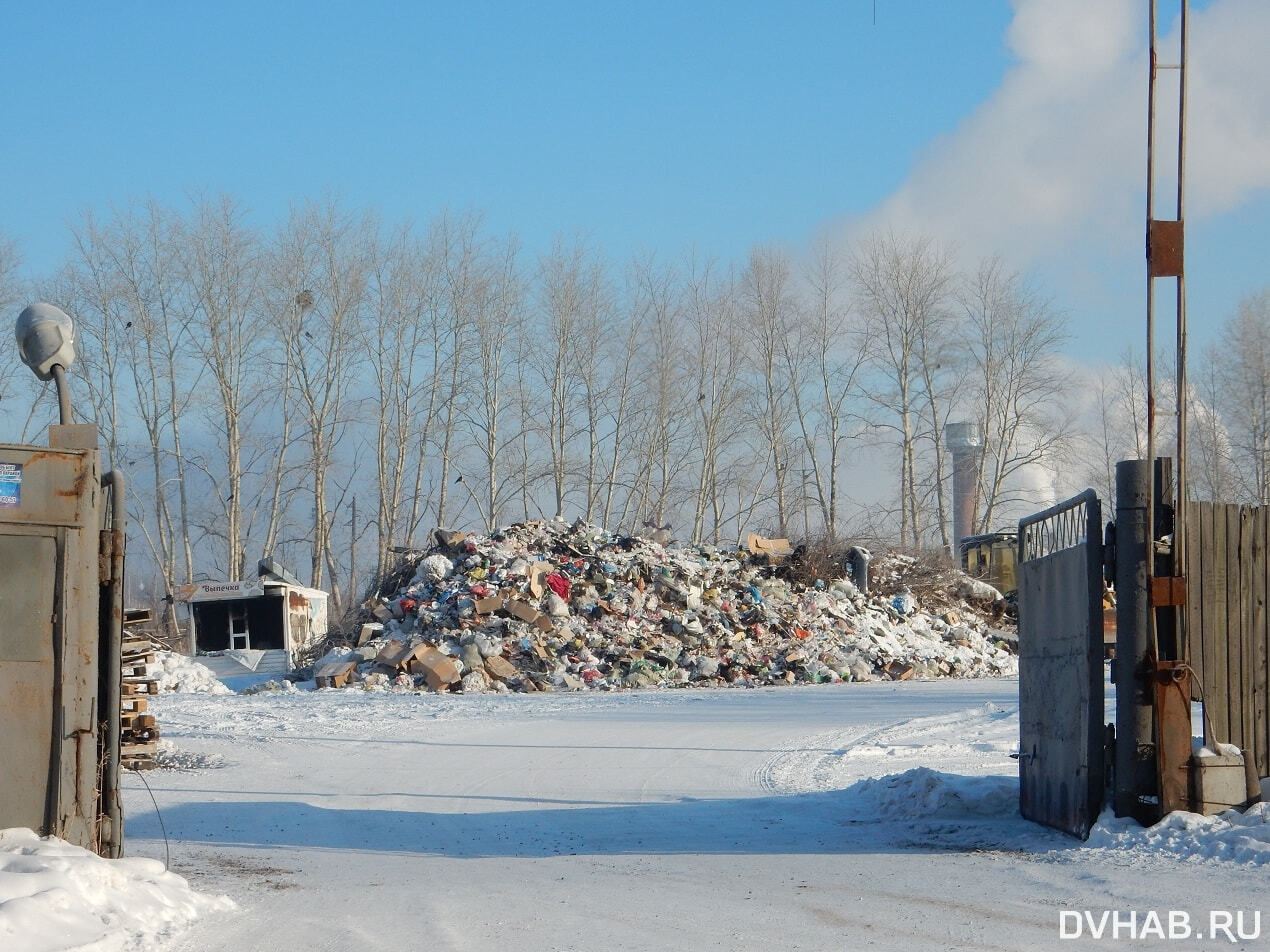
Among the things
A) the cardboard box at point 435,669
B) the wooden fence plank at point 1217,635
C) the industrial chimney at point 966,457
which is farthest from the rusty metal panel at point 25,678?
the industrial chimney at point 966,457

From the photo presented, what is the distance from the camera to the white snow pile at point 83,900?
A: 17.4 feet

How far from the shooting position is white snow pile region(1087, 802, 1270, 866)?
7.12m

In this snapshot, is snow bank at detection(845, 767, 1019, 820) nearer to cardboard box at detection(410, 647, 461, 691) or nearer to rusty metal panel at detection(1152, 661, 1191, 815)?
rusty metal panel at detection(1152, 661, 1191, 815)

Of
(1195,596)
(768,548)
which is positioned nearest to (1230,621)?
(1195,596)

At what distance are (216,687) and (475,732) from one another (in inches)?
421

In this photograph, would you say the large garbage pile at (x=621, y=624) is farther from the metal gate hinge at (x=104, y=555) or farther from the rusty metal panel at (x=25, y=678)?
the rusty metal panel at (x=25, y=678)

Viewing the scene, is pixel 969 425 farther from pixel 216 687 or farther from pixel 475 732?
pixel 475 732

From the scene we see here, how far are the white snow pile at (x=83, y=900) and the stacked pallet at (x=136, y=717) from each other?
5140mm

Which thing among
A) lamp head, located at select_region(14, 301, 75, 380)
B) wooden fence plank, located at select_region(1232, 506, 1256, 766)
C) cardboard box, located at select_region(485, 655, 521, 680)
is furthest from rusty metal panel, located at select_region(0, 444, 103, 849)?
cardboard box, located at select_region(485, 655, 521, 680)

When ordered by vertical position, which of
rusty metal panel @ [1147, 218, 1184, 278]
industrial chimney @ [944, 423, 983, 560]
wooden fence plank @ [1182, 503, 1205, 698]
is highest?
industrial chimney @ [944, 423, 983, 560]

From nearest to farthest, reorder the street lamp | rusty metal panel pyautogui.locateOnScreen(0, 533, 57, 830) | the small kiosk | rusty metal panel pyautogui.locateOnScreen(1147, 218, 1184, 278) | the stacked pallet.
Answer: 1. rusty metal panel pyautogui.locateOnScreen(0, 533, 57, 830)
2. the street lamp
3. rusty metal panel pyautogui.locateOnScreen(1147, 218, 1184, 278)
4. the stacked pallet
5. the small kiosk

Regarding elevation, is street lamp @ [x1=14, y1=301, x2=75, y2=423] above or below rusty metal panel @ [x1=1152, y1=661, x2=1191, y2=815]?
above

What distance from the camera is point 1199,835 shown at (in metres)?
7.44

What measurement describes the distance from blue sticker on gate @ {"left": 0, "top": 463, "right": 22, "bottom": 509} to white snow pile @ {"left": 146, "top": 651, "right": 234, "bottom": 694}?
18769 mm
